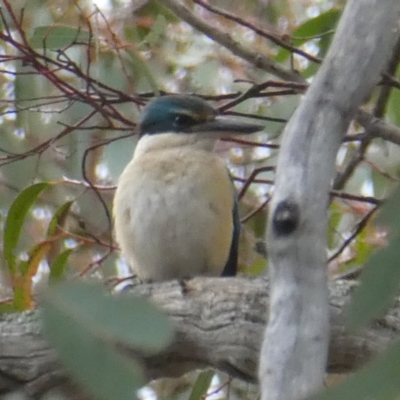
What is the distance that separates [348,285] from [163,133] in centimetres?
114

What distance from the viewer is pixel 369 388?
635 mm

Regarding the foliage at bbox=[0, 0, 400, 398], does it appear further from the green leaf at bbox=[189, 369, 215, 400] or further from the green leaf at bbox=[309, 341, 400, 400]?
the green leaf at bbox=[309, 341, 400, 400]

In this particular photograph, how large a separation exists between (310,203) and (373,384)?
45cm

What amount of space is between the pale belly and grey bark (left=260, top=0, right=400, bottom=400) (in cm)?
118

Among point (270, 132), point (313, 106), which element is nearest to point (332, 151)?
point (313, 106)

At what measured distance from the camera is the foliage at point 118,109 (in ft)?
7.82

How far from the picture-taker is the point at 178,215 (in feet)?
7.79

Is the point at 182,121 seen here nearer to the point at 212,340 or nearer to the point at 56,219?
the point at 56,219

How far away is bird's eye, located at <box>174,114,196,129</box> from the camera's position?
2.83 m

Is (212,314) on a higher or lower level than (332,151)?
lower

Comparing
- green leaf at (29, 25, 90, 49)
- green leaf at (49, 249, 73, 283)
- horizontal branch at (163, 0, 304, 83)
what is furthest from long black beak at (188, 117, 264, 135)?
green leaf at (49, 249, 73, 283)

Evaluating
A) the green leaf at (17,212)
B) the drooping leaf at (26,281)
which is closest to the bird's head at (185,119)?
the green leaf at (17,212)

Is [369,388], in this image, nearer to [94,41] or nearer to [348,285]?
[348,285]

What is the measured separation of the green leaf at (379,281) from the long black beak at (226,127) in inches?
73.5
